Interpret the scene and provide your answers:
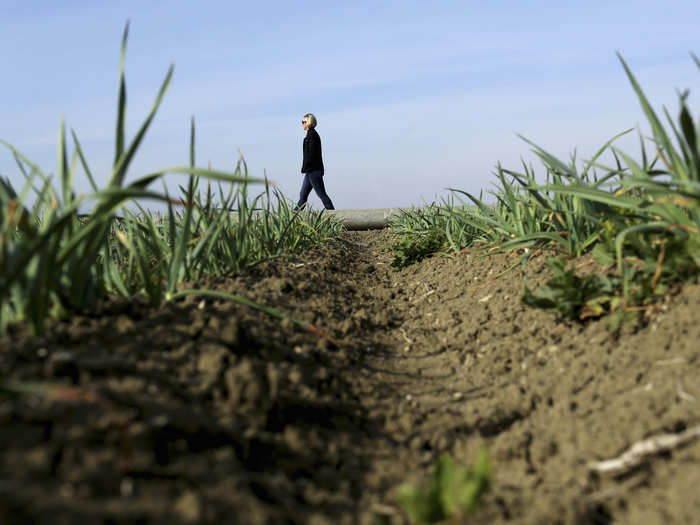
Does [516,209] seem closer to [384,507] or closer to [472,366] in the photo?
[472,366]

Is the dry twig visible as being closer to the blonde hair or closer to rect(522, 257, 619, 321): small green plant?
rect(522, 257, 619, 321): small green plant

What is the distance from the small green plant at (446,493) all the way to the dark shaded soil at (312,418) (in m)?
0.14

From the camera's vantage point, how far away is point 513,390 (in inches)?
60.4

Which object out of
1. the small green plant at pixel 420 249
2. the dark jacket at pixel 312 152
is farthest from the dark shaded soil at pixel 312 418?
the dark jacket at pixel 312 152

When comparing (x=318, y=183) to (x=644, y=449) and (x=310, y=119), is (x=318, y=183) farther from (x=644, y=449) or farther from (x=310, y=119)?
(x=644, y=449)

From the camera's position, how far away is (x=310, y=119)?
8.45 metres

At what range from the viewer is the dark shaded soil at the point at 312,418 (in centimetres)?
82

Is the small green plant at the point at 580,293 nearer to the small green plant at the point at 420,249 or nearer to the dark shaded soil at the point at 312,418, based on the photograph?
the dark shaded soil at the point at 312,418

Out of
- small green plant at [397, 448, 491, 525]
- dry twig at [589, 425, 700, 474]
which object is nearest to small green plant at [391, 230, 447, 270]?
dry twig at [589, 425, 700, 474]

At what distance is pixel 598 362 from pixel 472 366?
48 centimetres

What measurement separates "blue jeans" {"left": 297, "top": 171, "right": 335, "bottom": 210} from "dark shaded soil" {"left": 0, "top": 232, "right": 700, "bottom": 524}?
22.3 feet

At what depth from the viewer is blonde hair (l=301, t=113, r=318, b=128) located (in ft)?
27.8

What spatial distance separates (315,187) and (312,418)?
7.62 metres

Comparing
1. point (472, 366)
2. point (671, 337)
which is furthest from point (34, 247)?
point (671, 337)
